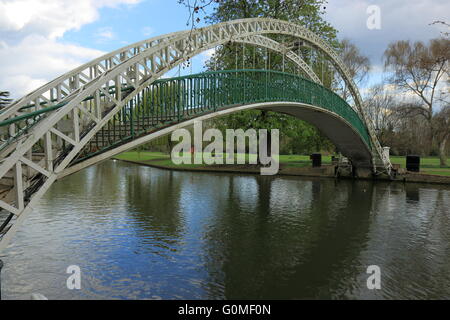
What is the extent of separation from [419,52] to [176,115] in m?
33.3

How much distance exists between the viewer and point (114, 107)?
981cm

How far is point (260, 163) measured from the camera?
35.2 m

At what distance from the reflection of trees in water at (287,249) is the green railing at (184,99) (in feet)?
13.7

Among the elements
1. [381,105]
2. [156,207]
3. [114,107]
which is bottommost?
[156,207]

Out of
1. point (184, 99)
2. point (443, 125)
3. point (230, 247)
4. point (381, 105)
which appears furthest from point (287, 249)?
point (381, 105)

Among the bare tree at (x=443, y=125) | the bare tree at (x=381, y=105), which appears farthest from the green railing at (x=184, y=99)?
the bare tree at (x=381, y=105)

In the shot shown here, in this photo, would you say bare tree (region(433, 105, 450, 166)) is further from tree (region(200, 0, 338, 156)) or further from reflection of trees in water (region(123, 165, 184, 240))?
reflection of trees in water (region(123, 165, 184, 240))

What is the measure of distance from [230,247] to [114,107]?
5198mm

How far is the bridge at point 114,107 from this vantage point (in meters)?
7.95

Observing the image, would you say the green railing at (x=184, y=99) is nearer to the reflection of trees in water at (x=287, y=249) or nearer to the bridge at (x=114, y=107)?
the bridge at (x=114, y=107)

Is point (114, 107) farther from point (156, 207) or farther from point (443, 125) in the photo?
point (443, 125)

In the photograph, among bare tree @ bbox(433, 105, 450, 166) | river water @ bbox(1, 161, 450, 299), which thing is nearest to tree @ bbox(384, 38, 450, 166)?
bare tree @ bbox(433, 105, 450, 166)

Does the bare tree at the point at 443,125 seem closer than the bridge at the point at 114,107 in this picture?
No
